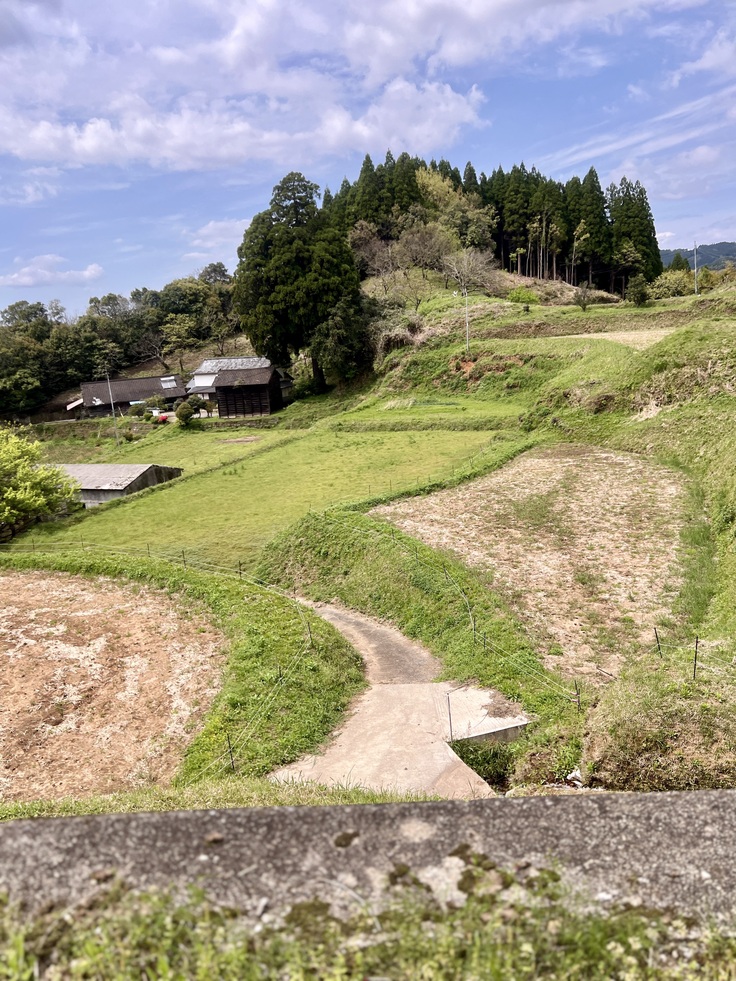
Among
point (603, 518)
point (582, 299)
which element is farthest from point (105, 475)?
point (582, 299)

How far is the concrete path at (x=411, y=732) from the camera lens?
25.1 feet

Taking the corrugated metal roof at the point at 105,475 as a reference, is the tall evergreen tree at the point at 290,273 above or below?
above

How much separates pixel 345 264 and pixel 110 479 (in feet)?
75.7

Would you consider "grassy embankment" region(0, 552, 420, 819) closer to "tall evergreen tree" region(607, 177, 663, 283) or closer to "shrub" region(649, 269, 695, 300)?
"shrub" region(649, 269, 695, 300)

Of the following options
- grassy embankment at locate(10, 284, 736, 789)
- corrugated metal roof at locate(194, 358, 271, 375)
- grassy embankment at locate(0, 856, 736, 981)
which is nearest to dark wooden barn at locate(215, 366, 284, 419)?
corrugated metal roof at locate(194, 358, 271, 375)

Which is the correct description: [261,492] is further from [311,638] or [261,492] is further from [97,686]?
[97,686]

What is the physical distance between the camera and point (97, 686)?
11742 mm

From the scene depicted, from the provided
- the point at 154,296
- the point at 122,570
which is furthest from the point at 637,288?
the point at 154,296

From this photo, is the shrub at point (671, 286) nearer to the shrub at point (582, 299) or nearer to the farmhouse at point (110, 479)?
the shrub at point (582, 299)

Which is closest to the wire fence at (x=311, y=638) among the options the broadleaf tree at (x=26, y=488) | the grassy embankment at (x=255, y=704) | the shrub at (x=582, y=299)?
the grassy embankment at (x=255, y=704)

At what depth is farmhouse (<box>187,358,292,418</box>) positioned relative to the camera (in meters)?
42.3

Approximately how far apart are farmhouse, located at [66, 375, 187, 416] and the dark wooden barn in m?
11.3

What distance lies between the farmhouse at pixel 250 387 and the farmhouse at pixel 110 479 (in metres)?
15.8

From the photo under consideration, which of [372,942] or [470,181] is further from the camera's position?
[470,181]
